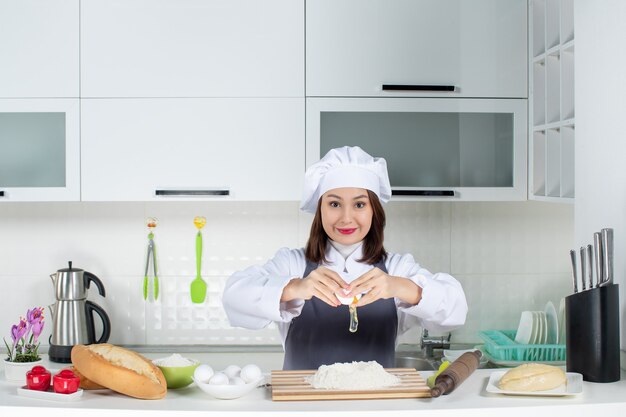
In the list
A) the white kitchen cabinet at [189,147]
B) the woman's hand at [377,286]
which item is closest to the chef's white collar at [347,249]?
the woman's hand at [377,286]

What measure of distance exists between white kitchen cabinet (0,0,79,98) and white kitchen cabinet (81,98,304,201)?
6.0 inches

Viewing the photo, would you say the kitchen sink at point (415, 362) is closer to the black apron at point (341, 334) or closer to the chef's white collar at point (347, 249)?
the black apron at point (341, 334)

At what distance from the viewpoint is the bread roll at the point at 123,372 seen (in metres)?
1.43

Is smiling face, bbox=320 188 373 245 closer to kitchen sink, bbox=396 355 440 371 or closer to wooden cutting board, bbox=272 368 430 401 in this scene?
wooden cutting board, bbox=272 368 430 401

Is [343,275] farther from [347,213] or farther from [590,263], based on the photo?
[590,263]

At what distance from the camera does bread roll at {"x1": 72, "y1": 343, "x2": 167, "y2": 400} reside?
1433 mm

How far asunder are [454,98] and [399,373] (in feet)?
4.26

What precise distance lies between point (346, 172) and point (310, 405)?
0.78 meters

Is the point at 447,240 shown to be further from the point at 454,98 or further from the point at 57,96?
the point at 57,96

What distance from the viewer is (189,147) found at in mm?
2588

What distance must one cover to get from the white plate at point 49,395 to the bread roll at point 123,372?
45 mm

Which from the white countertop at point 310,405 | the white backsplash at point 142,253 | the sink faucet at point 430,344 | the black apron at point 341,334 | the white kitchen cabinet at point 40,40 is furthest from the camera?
the white backsplash at point 142,253

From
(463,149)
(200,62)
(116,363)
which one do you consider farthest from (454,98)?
(116,363)

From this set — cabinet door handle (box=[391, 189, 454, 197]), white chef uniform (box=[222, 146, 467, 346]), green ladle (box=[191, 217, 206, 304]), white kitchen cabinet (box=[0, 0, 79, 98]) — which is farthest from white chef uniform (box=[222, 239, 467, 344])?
white kitchen cabinet (box=[0, 0, 79, 98])
